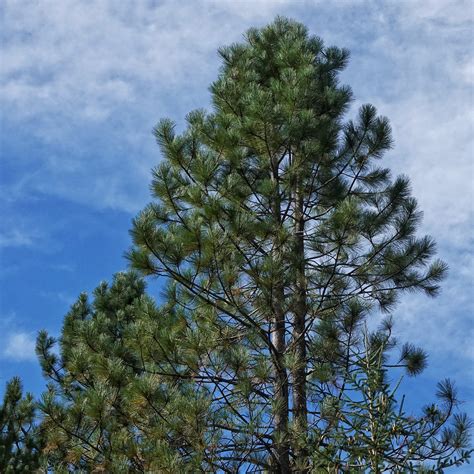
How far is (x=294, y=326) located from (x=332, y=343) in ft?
1.64

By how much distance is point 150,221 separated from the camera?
8453 millimetres

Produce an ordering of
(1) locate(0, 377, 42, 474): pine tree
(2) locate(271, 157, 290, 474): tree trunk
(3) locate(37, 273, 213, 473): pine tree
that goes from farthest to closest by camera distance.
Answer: (1) locate(0, 377, 42, 474): pine tree
(2) locate(271, 157, 290, 474): tree trunk
(3) locate(37, 273, 213, 473): pine tree

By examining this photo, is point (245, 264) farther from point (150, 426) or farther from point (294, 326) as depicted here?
point (150, 426)

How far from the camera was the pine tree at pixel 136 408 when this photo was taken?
699 centimetres

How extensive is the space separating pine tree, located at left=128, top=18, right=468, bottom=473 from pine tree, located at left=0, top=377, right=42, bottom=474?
2690 millimetres

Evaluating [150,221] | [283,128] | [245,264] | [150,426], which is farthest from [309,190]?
[150,426]

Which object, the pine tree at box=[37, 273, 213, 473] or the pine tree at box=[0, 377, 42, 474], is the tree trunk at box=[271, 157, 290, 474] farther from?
the pine tree at box=[0, 377, 42, 474]

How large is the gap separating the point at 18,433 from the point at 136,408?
2956 millimetres

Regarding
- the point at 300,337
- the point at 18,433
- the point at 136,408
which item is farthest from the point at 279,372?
the point at 18,433

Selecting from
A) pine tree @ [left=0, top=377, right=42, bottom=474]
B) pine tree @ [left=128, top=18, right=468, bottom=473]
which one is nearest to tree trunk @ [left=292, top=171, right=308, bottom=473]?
pine tree @ [left=128, top=18, right=468, bottom=473]

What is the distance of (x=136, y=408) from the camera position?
24.4ft

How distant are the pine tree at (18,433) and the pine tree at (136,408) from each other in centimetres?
65

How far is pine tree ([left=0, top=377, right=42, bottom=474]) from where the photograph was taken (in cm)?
923

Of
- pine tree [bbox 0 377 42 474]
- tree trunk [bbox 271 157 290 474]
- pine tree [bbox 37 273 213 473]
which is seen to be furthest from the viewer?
pine tree [bbox 0 377 42 474]
